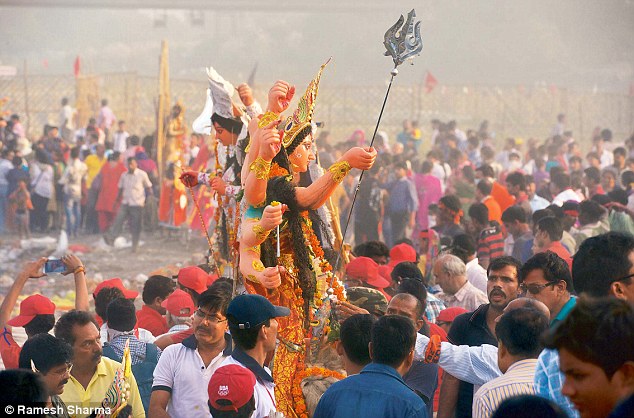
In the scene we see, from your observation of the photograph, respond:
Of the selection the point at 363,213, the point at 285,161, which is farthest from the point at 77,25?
the point at 285,161

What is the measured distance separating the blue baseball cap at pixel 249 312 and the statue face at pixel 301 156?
1.92 meters

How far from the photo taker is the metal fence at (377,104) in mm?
28047

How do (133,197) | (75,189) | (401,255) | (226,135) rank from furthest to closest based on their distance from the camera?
(75,189), (133,197), (401,255), (226,135)

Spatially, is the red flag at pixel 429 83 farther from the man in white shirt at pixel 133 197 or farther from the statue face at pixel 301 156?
the statue face at pixel 301 156

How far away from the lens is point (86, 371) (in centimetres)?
515

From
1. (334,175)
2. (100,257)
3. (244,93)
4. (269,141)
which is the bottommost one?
(100,257)

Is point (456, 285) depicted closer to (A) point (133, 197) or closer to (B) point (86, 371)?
(B) point (86, 371)

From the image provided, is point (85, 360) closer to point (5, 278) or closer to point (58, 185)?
point (5, 278)

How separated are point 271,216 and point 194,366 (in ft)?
3.11

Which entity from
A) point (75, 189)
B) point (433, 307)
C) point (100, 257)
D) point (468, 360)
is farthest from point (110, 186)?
point (468, 360)

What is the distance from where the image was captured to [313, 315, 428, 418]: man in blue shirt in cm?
409

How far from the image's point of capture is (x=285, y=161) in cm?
634

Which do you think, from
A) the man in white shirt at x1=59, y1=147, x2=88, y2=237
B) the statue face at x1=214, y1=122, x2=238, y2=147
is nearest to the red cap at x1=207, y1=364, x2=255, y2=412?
the statue face at x1=214, y1=122, x2=238, y2=147

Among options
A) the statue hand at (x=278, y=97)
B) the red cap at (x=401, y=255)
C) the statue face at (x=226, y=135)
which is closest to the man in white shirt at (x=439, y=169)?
the red cap at (x=401, y=255)
